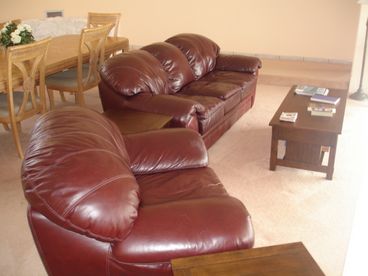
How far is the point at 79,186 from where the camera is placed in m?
1.38

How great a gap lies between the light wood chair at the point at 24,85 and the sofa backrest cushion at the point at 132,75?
541 mm

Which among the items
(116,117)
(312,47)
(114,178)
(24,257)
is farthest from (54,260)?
(312,47)

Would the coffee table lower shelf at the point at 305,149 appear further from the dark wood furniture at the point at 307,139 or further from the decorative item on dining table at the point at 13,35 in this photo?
the decorative item on dining table at the point at 13,35

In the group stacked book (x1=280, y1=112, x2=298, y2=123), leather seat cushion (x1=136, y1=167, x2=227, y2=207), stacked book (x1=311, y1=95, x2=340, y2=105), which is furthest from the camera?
stacked book (x1=311, y1=95, x2=340, y2=105)

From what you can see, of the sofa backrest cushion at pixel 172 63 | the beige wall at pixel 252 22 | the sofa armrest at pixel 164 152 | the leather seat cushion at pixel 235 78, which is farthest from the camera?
the beige wall at pixel 252 22

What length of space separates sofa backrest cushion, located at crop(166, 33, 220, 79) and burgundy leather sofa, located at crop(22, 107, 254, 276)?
7.86 ft

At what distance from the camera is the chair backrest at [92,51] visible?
3.69 meters

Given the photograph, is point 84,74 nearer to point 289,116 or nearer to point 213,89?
point 213,89

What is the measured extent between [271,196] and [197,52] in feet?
6.08

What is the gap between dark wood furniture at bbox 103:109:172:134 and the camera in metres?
2.55

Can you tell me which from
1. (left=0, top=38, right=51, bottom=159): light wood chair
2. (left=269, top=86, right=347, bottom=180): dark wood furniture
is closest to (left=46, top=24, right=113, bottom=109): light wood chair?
(left=0, top=38, right=51, bottom=159): light wood chair

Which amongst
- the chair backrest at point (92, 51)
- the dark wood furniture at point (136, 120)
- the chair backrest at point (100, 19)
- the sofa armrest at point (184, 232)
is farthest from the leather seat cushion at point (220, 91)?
the sofa armrest at point (184, 232)

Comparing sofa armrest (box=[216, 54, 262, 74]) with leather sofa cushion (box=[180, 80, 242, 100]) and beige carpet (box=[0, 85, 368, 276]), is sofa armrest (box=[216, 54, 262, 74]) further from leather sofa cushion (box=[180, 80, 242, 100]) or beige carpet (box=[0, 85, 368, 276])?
beige carpet (box=[0, 85, 368, 276])

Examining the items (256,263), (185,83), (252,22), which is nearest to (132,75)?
(185,83)
